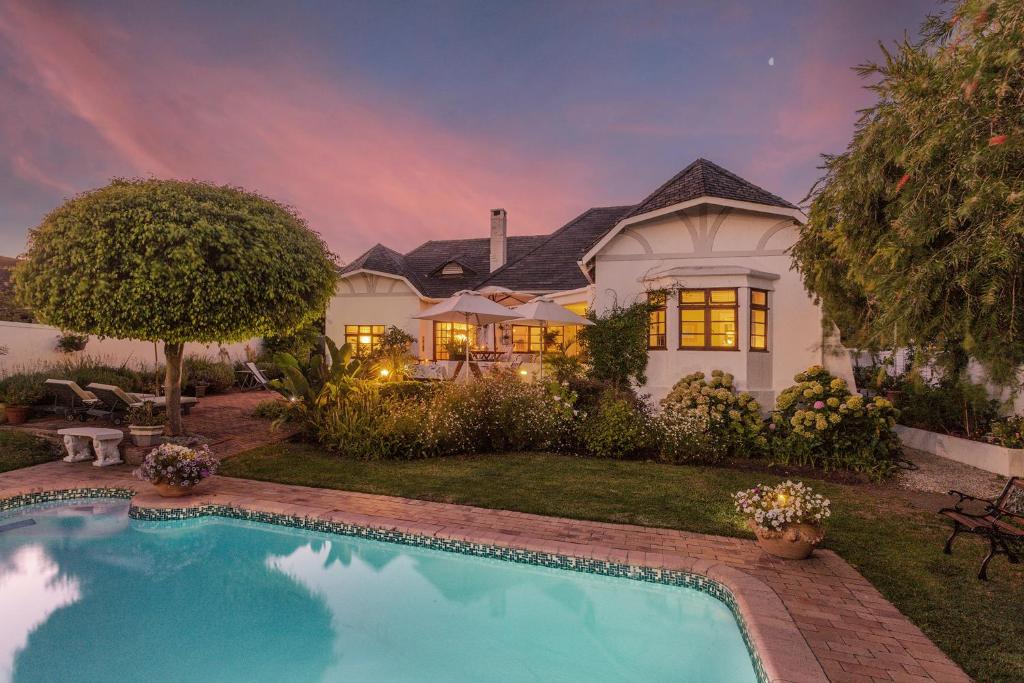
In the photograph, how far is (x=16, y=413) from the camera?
11.7m

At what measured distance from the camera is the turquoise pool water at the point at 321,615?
4488 millimetres

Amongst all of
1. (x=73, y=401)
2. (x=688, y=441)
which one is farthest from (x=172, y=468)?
(x=688, y=441)

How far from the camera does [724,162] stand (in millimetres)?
15000

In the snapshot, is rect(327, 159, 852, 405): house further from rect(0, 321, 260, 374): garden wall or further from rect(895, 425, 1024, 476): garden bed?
rect(0, 321, 260, 374): garden wall

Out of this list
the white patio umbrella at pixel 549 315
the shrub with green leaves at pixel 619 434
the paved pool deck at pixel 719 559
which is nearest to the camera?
the paved pool deck at pixel 719 559

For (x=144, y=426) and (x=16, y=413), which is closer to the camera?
(x=144, y=426)

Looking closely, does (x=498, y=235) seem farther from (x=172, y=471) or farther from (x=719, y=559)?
(x=719, y=559)

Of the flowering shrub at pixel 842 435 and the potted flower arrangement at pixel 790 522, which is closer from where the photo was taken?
the potted flower arrangement at pixel 790 522

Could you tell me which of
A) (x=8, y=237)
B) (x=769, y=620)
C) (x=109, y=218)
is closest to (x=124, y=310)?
(x=109, y=218)

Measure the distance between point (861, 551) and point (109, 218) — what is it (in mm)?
11656

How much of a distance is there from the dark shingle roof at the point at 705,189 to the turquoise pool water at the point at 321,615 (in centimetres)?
1092

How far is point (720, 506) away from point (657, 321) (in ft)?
23.9

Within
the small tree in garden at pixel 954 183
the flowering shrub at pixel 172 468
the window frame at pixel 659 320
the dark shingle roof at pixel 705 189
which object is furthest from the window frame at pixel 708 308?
the flowering shrub at pixel 172 468

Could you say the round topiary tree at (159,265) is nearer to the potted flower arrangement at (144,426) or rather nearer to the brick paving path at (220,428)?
the potted flower arrangement at (144,426)
